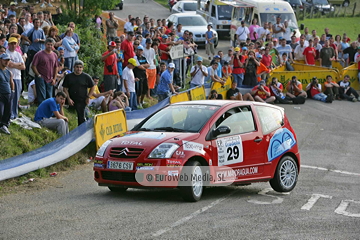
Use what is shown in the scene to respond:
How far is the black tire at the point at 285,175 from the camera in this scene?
1136 cm

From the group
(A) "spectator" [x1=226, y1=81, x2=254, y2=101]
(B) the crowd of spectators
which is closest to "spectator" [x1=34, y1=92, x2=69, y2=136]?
(B) the crowd of spectators

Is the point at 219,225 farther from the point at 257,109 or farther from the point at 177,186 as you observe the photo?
the point at 257,109

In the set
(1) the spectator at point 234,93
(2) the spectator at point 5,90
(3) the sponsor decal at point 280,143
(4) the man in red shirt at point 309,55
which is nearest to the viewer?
(3) the sponsor decal at point 280,143

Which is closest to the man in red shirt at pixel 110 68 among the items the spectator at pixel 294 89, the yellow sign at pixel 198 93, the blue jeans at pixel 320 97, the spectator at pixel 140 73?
the spectator at pixel 140 73

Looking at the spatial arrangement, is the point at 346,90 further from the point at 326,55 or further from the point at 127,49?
the point at 127,49

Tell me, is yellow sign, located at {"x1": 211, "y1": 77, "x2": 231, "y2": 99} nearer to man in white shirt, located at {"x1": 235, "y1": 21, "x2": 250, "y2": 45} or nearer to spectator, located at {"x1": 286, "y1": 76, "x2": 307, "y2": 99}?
spectator, located at {"x1": 286, "y1": 76, "x2": 307, "y2": 99}

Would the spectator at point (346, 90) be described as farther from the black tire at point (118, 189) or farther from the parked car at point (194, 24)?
the black tire at point (118, 189)

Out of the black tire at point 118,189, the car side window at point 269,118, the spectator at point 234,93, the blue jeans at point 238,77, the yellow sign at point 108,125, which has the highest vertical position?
the car side window at point 269,118

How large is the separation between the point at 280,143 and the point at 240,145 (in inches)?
47.6

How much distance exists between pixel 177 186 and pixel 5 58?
508 centimetres

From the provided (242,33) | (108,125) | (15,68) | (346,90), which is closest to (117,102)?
(108,125)

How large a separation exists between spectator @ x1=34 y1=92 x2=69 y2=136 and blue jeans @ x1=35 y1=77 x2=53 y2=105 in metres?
0.91

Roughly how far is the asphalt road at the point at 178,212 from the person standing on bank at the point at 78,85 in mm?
1688

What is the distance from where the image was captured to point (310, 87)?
1024 inches
